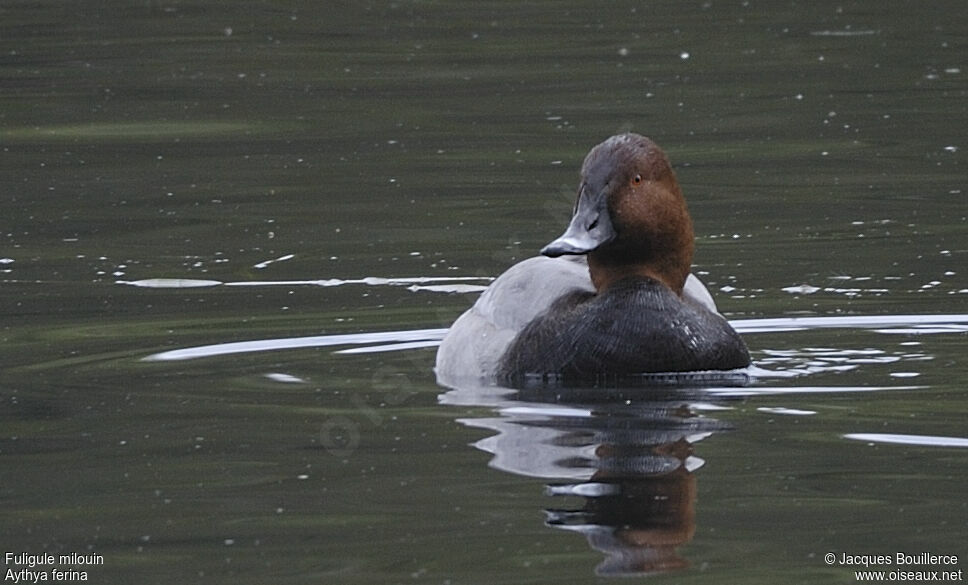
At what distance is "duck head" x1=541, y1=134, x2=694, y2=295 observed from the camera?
9.05m

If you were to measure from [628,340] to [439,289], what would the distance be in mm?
2752

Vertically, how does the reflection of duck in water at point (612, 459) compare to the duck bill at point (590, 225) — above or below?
below

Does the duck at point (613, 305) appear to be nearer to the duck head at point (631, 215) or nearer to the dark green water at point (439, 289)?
the duck head at point (631, 215)

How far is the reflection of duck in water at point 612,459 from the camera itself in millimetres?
6258

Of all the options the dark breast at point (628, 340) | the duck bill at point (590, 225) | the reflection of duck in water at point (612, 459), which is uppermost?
the duck bill at point (590, 225)

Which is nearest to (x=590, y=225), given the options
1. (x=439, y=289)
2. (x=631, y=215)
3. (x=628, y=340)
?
(x=631, y=215)

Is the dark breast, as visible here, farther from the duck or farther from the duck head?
the duck head

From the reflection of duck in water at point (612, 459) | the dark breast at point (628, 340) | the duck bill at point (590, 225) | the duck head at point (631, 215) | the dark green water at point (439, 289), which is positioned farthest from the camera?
the duck head at point (631, 215)

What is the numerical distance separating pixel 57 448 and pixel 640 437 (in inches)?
82.4

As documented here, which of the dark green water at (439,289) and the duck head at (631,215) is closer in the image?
the dark green water at (439,289)

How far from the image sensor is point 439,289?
37.7ft

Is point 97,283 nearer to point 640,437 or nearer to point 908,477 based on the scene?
point 640,437

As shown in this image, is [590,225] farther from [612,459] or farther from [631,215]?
[612,459]

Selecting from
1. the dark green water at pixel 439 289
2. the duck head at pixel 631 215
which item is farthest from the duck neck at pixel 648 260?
the dark green water at pixel 439 289
